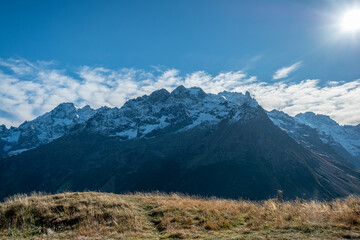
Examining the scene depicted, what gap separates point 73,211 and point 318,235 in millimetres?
13799

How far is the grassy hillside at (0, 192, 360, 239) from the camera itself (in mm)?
10844

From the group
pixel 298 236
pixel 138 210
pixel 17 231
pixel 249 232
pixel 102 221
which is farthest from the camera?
pixel 138 210

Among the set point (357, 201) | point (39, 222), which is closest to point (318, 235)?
point (357, 201)

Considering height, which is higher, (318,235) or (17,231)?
(318,235)

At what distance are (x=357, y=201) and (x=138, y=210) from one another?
1405 centimetres

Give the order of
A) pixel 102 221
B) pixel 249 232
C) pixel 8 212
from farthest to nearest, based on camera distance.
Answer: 1. pixel 8 212
2. pixel 102 221
3. pixel 249 232

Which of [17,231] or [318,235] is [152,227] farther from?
[318,235]

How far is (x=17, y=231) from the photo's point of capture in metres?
12.9

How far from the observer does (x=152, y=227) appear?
13484 mm

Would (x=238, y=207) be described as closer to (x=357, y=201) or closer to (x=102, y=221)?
(x=357, y=201)

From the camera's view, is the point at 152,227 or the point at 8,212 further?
the point at 8,212

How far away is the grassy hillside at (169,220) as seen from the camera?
10.8 metres

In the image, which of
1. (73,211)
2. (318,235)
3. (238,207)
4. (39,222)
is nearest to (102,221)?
(73,211)

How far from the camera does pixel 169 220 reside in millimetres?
14133
